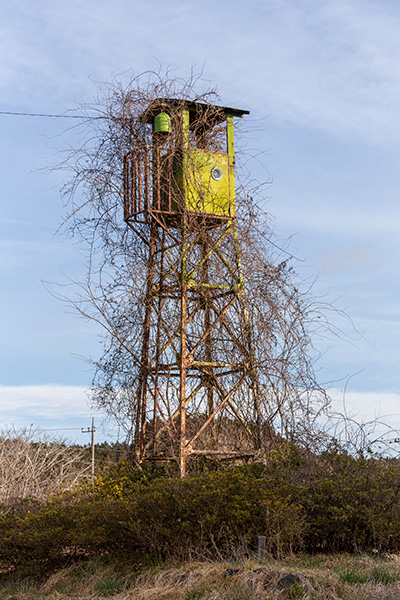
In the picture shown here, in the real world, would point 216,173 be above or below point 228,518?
above

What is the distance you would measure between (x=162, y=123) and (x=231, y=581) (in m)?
8.26

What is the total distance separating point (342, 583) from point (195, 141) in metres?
8.48

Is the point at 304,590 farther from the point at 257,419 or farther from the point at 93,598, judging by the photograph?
the point at 257,419

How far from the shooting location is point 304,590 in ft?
20.8

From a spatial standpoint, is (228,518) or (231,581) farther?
(228,518)

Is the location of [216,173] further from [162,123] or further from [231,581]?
[231,581]

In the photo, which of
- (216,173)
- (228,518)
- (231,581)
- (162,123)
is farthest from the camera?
(216,173)

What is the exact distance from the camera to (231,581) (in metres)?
6.72

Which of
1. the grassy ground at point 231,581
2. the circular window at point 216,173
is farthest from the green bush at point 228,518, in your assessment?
the circular window at point 216,173

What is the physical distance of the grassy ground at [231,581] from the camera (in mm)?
6344

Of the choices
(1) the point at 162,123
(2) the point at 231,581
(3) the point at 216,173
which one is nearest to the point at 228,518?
(2) the point at 231,581

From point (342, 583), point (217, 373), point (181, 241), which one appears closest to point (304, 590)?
point (342, 583)

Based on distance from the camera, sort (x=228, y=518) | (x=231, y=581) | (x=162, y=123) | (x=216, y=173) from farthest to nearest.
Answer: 1. (x=216, y=173)
2. (x=162, y=123)
3. (x=228, y=518)
4. (x=231, y=581)

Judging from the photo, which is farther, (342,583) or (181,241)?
(181,241)
